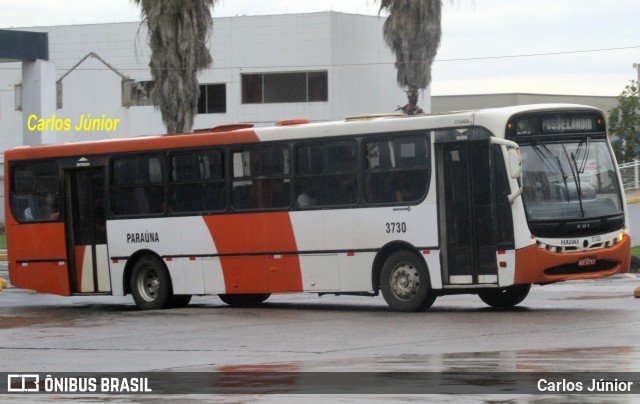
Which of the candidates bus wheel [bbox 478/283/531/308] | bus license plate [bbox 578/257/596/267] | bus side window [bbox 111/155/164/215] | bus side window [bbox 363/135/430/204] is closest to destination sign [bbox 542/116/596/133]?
bus side window [bbox 363/135/430/204]

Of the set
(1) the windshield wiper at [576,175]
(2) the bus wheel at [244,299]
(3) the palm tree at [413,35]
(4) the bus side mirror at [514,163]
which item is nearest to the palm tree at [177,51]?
(3) the palm tree at [413,35]

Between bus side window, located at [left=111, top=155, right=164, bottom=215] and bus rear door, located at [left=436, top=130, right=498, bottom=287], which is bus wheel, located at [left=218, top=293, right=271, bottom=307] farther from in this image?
bus rear door, located at [left=436, top=130, right=498, bottom=287]

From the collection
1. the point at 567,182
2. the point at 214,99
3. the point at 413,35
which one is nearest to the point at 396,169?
the point at 567,182

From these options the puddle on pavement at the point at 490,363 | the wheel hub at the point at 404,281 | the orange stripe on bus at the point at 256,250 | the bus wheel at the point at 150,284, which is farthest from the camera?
the bus wheel at the point at 150,284

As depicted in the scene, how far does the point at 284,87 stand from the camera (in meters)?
58.7

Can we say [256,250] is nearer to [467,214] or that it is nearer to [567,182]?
[467,214]

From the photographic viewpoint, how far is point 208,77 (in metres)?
59.9

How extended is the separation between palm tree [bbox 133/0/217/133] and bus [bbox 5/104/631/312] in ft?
54.3

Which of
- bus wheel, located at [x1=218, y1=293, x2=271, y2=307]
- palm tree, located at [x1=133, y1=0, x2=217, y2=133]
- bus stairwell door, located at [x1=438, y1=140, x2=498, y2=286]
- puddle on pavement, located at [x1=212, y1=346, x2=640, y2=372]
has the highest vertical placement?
palm tree, located at [x1=133, y1=0, x2=217, y2=133]

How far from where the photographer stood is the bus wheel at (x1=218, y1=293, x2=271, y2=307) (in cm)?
2272

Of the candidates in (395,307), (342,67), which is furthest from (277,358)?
(342,67)

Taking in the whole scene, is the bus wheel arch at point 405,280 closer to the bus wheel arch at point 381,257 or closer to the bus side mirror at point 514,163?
the bus wheel arch at point 381,257

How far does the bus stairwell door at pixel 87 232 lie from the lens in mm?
22953

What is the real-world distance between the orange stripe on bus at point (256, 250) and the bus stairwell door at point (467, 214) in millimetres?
2660
